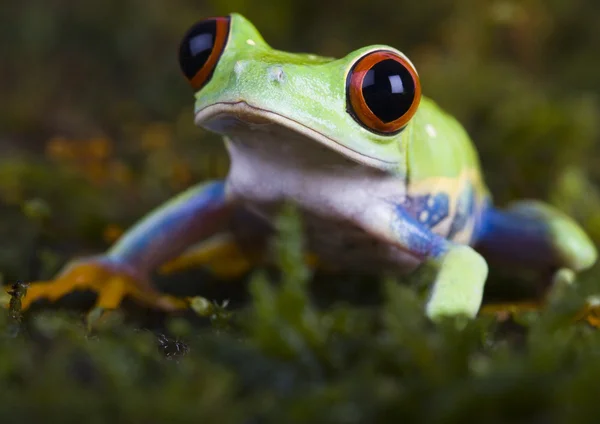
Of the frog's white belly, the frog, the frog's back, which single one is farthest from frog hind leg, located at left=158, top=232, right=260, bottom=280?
the frog's back

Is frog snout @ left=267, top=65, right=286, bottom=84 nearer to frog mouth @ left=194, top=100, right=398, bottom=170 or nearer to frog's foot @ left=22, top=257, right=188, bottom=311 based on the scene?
frog mouth @ left=194, top=100, right=398, bottom=170

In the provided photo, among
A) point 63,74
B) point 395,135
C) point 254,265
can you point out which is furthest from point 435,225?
point 63,74

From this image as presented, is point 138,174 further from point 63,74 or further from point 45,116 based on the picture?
point 63,74

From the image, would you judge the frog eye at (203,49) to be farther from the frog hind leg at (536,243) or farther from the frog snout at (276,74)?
the frog hind leg at (536,243)

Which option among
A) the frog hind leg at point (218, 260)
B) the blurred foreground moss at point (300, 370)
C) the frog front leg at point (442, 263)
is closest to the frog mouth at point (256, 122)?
the frog front leg at point (442, 263)

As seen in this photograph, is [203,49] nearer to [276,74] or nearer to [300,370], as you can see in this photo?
[276,74]

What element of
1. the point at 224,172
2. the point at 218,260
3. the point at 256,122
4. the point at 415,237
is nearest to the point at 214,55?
the point at 256,122
